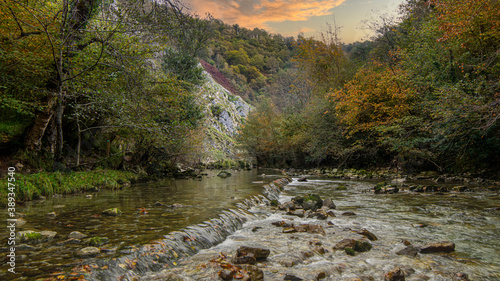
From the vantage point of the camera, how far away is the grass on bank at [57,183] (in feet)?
28.2

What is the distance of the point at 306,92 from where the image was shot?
39000mm

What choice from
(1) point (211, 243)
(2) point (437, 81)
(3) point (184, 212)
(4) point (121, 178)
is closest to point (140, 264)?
(1) point (211, 243)

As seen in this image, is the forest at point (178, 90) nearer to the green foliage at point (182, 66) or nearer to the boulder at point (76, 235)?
the green foliage at point (182, 66)

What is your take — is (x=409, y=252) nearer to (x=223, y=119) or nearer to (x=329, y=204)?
(x=329, y=204)

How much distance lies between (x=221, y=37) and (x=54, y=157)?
124953 mm

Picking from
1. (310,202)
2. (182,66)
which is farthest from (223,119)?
(310,202)

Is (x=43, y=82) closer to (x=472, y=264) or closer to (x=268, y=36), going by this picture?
(x=472, y=264)

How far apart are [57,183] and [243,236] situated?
832 cm

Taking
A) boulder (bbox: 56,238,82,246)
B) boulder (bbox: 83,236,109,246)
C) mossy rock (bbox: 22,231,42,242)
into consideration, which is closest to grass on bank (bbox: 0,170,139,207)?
mossy rock (bbox: 22,231,42,242)

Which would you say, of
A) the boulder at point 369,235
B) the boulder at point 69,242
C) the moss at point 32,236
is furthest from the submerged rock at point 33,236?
the boulder at point 369,235

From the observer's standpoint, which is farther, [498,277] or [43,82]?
[43,82]

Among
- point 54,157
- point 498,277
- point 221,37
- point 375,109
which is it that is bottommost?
point 498,277

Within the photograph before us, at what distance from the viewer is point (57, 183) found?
10.2m

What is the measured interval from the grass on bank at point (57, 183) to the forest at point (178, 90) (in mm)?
693
